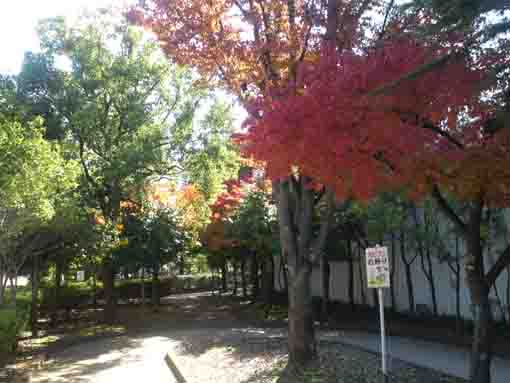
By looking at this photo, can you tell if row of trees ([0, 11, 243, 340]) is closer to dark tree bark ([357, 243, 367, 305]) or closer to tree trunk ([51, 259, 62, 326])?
tree trunk ([51, 259, 62, 326])

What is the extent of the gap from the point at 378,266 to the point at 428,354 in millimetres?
4442

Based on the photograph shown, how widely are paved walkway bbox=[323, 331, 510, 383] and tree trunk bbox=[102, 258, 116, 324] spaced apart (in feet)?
29.8

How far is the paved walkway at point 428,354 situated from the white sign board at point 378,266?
2.79 m

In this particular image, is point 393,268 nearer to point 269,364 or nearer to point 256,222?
point 256,222

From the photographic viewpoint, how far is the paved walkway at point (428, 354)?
29.0ft

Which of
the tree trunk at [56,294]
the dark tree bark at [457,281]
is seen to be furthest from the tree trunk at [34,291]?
the dark tree bark at [457,281]

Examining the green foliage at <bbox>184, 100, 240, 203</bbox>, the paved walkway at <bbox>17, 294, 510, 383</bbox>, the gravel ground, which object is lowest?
the paved walkway at <bbox>17, 294, 510, 383</bbox>

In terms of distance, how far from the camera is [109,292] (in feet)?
61.1

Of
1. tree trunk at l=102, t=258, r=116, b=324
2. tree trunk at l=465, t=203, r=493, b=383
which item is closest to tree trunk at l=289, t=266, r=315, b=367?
tree trunk at l=465, t=203, r=493, b=383

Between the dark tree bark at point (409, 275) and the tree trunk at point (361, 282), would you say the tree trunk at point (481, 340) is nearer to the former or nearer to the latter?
the dark tree bark at point (409, 275)

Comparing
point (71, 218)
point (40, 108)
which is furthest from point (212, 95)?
point (71, 218)

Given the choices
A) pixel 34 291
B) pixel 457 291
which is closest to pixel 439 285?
pixel 457 291

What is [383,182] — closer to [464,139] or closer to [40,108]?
[464,139]

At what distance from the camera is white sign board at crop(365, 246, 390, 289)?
7.24 meters
